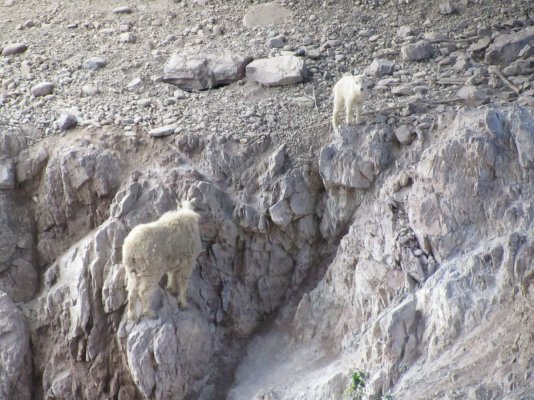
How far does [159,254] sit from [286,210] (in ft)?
7.44

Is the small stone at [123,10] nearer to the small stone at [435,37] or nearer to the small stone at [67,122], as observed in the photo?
the small stone at [67,122]

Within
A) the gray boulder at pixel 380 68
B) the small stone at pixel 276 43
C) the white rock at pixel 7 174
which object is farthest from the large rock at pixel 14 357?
the gray boulder at pixel 380 68

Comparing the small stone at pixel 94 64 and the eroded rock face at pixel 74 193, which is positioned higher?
the small stone at pixel 94 64

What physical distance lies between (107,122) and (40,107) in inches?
59.0

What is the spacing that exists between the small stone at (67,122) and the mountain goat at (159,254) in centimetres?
297

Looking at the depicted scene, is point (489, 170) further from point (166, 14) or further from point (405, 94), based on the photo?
point (166, 14)

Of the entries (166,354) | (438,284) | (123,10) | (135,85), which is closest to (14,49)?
(123,10)

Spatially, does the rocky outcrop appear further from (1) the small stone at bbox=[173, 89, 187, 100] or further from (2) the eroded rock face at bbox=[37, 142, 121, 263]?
(1) the small stone at bbox=[173, 89, 187, 100]

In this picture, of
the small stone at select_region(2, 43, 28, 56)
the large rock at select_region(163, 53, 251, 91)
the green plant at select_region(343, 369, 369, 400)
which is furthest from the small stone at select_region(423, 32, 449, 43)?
the small stone at select_region(2, 43, 28, 56)

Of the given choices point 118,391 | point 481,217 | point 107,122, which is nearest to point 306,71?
point 107,122

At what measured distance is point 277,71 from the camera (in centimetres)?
1923

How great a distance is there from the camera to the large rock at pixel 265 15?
21016 mm

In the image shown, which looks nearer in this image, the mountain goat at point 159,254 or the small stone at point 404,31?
the mountain goat at point 159,254

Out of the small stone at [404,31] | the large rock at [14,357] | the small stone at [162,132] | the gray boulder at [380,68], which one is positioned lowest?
the large rock at [14,357]
